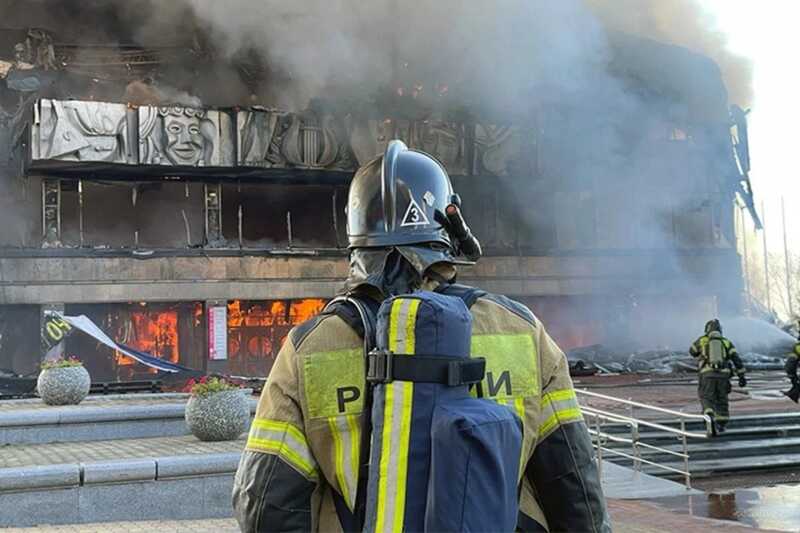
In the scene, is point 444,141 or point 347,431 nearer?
point 347,431

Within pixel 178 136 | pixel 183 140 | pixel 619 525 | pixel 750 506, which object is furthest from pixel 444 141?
pixel 619 525

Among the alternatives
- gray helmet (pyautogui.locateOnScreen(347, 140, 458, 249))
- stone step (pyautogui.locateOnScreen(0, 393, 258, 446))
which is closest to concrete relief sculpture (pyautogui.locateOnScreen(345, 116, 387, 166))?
stone step (pyautogui.locateOnScreen(0, 393, 258, 446))

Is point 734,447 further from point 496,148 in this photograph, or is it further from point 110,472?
point 496,148

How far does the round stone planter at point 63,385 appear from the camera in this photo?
11484 mm

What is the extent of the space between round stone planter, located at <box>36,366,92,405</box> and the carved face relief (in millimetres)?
16794

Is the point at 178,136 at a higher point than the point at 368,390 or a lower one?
higher

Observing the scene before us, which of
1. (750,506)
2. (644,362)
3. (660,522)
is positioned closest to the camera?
(660,522)

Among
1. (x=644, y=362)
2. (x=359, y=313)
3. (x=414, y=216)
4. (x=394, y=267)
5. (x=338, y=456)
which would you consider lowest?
(x=644, y=362)

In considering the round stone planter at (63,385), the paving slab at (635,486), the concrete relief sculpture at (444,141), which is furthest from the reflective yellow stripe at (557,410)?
the concrete relief sculpture at (444,141)

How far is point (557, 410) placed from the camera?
82.0 inches

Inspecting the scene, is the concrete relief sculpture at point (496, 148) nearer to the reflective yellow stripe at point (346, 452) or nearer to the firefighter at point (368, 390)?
the firefighter at point (368, 390)

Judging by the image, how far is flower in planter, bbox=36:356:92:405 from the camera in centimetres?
1148

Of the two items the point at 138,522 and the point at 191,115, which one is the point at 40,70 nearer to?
the point at 191,115

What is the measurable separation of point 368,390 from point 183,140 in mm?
26997
